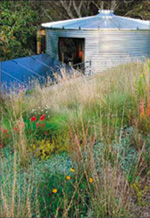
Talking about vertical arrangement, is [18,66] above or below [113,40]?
below

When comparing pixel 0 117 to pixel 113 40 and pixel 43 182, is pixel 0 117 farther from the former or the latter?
pixel 113 40

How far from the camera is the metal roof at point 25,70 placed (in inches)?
443

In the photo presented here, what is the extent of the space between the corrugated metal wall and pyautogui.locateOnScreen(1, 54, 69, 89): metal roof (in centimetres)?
151

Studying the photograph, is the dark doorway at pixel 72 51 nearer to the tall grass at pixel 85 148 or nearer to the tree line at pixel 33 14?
the tree line at pixel 33 14

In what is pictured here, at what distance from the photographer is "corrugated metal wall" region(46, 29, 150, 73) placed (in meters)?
13.7

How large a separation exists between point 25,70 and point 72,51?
6.59 m

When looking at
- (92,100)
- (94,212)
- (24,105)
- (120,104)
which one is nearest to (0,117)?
(24,105)

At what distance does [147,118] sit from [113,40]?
9837 mm

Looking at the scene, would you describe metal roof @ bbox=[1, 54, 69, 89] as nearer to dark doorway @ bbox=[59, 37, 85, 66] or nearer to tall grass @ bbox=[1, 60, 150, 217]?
dark doorway @ bbox=[59, 37, 85, 66]

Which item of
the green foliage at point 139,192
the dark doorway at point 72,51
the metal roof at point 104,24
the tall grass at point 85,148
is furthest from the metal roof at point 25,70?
the green foliage at point 139,192

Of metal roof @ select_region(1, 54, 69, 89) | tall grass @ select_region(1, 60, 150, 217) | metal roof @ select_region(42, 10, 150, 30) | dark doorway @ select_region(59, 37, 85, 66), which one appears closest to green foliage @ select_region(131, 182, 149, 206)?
tall grass @ select_region(1, 60, 150, 217)

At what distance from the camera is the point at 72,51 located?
18344 mm

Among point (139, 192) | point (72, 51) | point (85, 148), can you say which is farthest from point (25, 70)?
point (139, 192)

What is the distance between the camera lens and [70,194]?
3.04m
